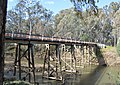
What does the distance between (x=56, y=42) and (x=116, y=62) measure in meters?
20.2

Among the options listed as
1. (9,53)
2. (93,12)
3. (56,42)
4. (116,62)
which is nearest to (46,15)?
(9,53)

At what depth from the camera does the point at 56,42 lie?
2373 cm

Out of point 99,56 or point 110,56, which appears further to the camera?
point 99,56

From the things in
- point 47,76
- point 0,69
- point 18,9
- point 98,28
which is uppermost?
point 18,9

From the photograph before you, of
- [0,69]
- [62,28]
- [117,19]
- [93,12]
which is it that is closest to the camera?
[0,69]

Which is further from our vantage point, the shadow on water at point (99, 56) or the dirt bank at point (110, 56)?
the shadow on water at point (99, 56)

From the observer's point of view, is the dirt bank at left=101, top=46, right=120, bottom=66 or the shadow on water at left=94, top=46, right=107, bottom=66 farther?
the shadow on water at left=94, top=46, right=107, bottom=66

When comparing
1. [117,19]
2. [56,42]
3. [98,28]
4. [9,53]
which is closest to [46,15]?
[98,28]

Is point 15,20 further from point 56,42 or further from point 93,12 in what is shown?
point 93,12

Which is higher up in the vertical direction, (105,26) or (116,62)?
(105,26)

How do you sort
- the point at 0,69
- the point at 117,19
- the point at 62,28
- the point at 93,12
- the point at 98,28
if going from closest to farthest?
the point at 0,69 → the point at 93,12 → the point at 117,19 → the point at 98,28 → the point at 62,28

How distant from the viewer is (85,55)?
42.1 m

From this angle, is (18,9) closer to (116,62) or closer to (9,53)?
(9,53)

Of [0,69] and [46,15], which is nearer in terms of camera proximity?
[0,69]
